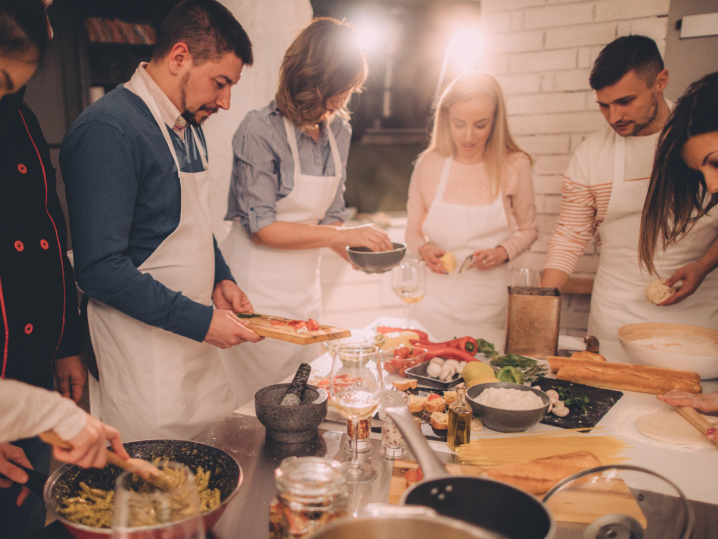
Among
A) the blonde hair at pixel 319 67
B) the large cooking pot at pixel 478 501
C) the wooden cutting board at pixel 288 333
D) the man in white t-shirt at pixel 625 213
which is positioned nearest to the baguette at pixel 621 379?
the man in white t-shirt at pixel 625 213

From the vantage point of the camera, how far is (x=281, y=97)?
2.20 m

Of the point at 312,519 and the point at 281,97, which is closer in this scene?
the point at 312,519

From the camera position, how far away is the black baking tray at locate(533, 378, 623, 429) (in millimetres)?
1343

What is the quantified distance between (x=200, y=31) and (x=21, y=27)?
651 millimetres

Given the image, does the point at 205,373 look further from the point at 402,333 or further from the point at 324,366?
the point at 402,333

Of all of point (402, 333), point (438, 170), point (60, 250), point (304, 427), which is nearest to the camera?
point (304, 427)

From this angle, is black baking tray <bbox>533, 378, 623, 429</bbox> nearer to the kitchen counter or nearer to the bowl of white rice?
the kitchen counter

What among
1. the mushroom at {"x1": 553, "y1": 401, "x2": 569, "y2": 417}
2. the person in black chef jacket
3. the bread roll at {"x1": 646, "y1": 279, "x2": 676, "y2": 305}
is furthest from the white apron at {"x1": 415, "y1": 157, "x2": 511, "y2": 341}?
the person in black chef jacket

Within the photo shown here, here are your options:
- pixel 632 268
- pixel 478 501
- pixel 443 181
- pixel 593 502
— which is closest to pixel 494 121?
pixel 443 181

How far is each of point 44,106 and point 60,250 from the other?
2688 millimetres

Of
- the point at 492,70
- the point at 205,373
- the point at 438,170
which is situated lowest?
the point at 205,373

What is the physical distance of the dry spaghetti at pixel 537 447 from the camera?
114 cm

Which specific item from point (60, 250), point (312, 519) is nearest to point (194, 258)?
point (60, 250)

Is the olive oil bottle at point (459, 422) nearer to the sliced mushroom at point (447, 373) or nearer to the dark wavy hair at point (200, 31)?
the sliced mushroom at point (447, 373)
